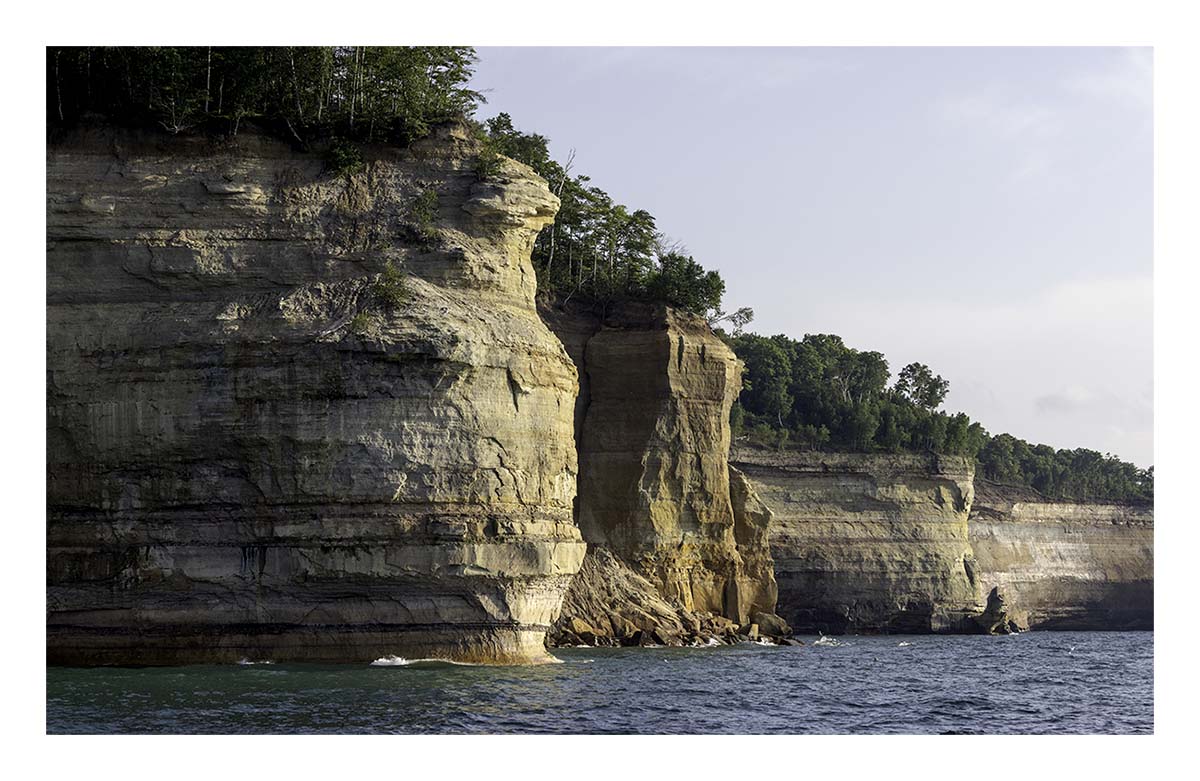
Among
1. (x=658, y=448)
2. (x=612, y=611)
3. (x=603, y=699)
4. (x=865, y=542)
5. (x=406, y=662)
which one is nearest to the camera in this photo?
(x=603, y=699)

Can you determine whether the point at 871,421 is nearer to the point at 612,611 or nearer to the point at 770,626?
the point at 770,626

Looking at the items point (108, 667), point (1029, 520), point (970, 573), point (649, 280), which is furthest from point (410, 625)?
point (1029, 520)

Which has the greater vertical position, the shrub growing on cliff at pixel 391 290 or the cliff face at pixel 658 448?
the shrub growing on cliff at pixel 391 290

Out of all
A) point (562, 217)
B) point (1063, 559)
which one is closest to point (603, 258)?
point (562, 217)

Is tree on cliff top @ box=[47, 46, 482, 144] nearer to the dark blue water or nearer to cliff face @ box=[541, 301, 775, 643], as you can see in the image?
the dark blue water

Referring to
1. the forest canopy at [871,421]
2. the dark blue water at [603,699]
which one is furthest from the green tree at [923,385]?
the dark blue water at [603,699]

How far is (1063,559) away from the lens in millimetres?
100688

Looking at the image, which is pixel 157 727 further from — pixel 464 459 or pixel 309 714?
pixel 464 459

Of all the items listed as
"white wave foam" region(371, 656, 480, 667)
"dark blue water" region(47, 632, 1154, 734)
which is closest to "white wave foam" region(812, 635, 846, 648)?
"dark blue water" region(47, 632, 1154, 734)

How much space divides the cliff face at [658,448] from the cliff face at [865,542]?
1436cm

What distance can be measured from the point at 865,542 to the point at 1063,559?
25700mm

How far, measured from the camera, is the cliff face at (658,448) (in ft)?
202

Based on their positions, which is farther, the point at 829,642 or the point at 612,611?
the point at 829,642

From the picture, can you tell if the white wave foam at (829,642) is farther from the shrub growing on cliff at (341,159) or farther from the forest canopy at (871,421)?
the shrub growing on cliff at (341,159)
